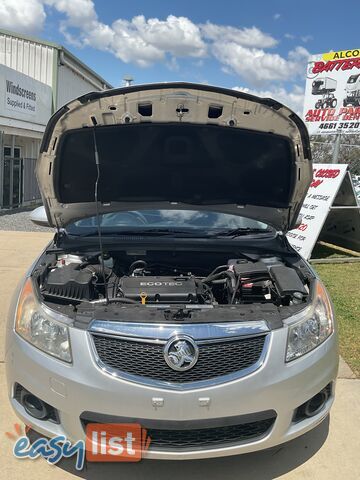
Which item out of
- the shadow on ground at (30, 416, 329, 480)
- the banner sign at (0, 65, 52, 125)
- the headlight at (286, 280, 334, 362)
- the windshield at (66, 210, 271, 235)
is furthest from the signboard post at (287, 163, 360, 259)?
the banner sign at (0, 65, 52, 125)

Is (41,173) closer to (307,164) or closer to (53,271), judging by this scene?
(53,271)

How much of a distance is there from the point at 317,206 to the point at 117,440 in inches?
271

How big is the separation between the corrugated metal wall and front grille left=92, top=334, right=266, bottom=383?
1643 centimetres

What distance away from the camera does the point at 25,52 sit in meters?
16.7

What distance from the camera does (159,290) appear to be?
9.93ft

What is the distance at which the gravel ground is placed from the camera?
11336 millimetres

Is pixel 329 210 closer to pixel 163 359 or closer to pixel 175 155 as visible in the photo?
pixel 175 155

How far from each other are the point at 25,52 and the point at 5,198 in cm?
618

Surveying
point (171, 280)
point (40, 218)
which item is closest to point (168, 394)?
point (171, 280)

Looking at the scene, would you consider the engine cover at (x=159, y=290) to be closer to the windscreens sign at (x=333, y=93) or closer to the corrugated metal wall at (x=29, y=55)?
the windscreens sign at (x=333, y=93)

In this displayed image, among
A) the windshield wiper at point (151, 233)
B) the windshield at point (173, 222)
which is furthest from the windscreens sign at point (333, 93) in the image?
the windshield wiper at point (151, 233)

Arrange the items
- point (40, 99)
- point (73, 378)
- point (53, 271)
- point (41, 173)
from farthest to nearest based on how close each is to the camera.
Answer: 1. point (40, 99)
2. point (41, 173)
3. point (53, 271)
4. point (73, 378)

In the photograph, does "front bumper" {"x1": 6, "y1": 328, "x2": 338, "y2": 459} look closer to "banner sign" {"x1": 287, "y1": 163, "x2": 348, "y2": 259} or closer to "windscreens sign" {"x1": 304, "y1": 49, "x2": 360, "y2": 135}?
"banner sign" {"x1": 287, "y1": 163, "x2": 348, "y2": 259}

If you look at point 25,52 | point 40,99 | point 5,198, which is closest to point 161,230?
point 5,198
